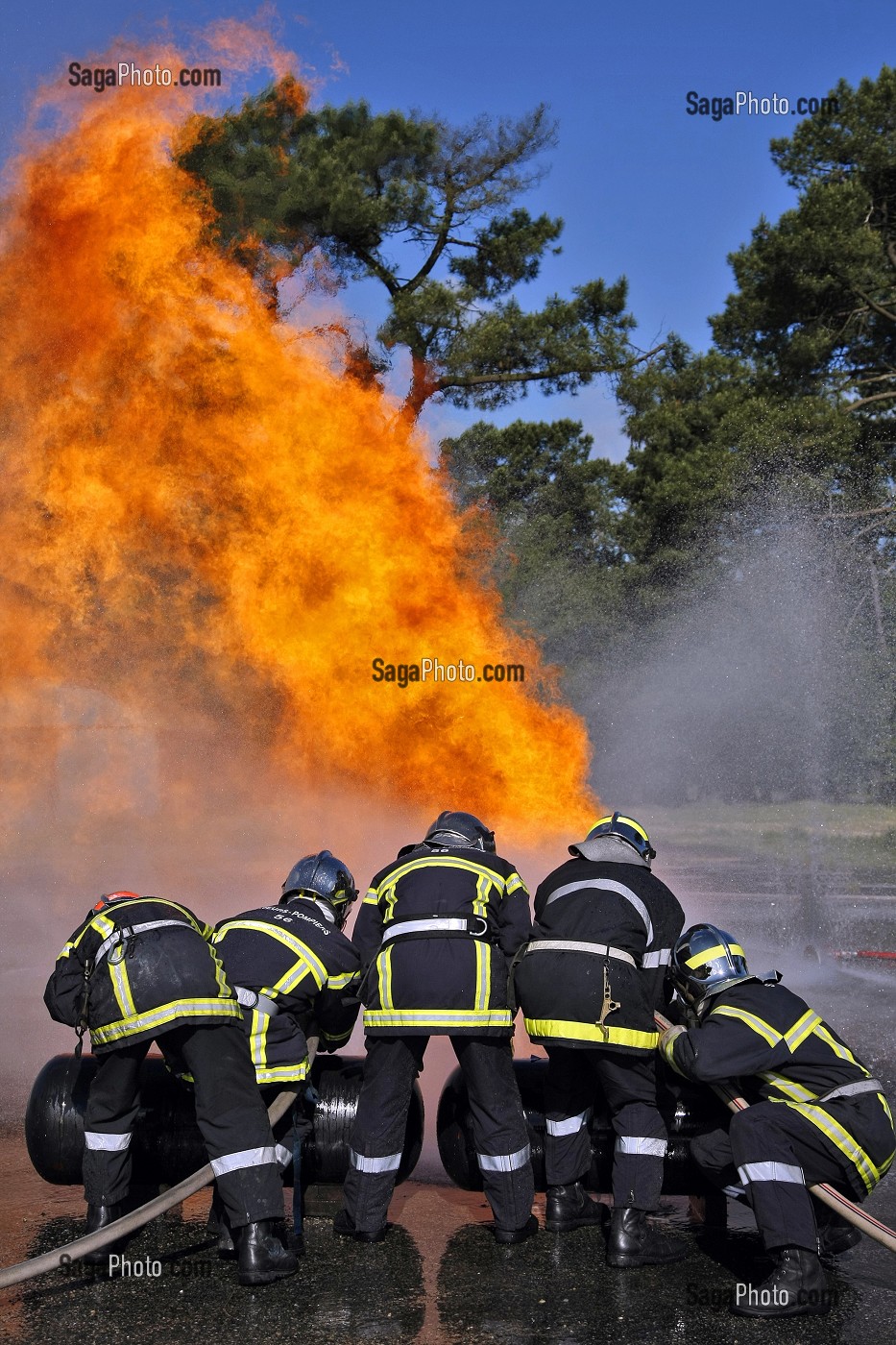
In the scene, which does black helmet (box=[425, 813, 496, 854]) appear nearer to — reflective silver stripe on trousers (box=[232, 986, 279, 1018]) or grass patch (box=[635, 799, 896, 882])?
reflective silver stripe on trousers (box=[232, 986, 279, 1018])

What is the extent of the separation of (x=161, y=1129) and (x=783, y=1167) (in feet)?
8.29

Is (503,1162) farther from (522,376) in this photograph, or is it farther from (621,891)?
(522,376)

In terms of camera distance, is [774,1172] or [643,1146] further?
[643,1146]

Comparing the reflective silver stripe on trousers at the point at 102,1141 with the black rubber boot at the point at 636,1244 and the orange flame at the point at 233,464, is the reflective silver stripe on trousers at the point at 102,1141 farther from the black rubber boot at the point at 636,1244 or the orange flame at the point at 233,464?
the orange flame at the point at 233,464

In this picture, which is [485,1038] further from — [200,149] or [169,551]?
[200,149]

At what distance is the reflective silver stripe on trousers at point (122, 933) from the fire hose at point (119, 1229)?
0.82m

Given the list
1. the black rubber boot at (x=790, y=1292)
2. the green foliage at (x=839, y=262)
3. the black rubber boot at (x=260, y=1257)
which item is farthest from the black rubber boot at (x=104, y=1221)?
the green foliage at (x=839, y=262)

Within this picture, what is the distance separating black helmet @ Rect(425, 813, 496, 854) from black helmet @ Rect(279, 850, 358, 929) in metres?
0.44

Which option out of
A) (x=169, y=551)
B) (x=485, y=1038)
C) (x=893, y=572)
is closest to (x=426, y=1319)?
(x=485, y=1038)

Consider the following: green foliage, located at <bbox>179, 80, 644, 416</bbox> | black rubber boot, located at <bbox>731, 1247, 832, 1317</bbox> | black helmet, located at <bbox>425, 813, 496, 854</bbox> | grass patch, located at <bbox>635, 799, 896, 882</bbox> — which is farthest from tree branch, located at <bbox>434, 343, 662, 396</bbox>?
black rubber boot, located at <bbox>731, 1247, 832, 1317</bbox>

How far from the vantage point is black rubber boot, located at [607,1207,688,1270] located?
4359mm

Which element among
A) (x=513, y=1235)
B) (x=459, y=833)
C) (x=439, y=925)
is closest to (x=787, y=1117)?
Result: (x=513, y=1235)

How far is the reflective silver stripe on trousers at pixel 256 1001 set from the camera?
15.1 feet

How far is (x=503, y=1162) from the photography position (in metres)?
4.59
